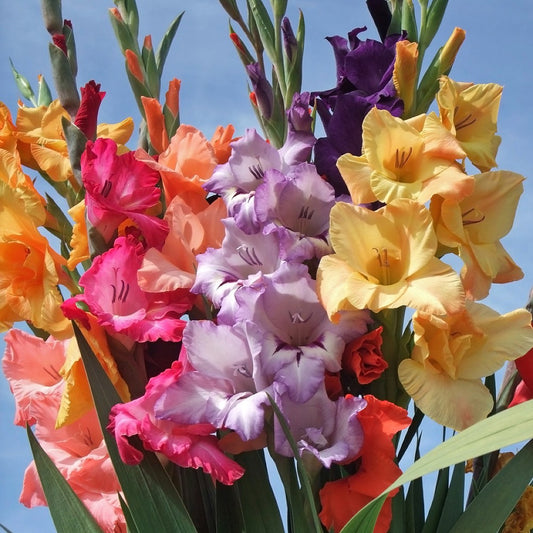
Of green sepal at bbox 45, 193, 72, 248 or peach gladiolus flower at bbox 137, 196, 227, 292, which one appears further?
green sepal at bbox 45, 193, 72, 248

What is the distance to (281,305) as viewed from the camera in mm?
964

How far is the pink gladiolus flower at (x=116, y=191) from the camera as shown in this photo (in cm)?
101

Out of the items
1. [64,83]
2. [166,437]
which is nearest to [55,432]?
[166,437]

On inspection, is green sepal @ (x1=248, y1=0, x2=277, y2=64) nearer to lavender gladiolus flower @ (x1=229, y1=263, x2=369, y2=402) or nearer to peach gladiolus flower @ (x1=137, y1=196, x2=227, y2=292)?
peach gladiolus flower @ (x1=137, y1=196, x2=227, y2=292)

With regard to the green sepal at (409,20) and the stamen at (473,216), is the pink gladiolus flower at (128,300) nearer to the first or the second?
the stamen at (473,216)

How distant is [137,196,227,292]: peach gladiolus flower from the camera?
3.28 feet

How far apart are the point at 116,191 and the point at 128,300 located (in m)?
0.13

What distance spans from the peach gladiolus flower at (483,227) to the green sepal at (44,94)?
677 mm

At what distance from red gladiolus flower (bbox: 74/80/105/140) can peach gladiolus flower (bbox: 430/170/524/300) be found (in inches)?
17.1

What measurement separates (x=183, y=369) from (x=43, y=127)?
0.48 meters

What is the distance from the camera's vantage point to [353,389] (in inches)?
40.1

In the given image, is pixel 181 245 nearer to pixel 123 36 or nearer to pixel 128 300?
pixel 128 300

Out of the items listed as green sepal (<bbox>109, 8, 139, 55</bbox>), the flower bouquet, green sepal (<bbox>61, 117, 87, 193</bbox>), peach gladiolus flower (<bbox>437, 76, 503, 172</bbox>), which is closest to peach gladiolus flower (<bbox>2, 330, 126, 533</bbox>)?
the flower bouquet

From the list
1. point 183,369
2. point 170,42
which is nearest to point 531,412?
point 183,369
